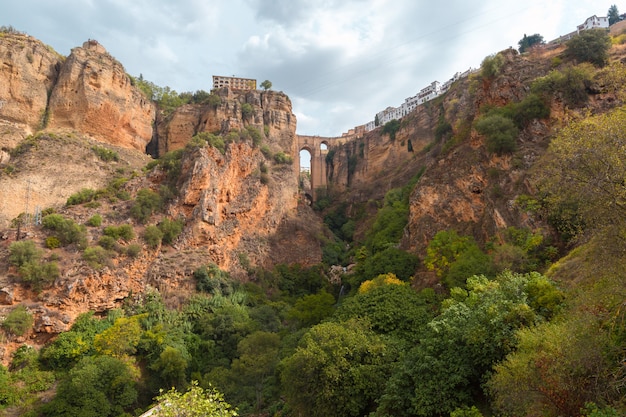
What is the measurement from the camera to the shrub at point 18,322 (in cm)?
2312

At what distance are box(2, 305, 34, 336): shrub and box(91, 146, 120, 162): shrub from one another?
1782 cm

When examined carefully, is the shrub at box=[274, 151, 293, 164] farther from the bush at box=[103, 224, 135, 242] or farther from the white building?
the white building

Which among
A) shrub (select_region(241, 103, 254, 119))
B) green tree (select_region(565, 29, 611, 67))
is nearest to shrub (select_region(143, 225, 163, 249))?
shrub (select_region(241, 103, 254, 119))

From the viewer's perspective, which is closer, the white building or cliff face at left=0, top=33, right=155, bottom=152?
cliff face at left=0, top=33, right=155, bottom=152

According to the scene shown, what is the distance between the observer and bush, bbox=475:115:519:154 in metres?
24.0

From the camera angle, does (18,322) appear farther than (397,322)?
Yes

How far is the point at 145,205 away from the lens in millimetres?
33531

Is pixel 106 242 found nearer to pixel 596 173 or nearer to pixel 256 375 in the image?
pixel 256 375

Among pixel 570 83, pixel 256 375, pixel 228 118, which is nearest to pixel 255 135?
pixel 228 118

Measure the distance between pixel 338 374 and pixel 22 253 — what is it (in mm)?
21522

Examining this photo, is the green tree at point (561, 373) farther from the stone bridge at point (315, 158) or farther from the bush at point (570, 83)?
the stone bridge at point (315, 158)

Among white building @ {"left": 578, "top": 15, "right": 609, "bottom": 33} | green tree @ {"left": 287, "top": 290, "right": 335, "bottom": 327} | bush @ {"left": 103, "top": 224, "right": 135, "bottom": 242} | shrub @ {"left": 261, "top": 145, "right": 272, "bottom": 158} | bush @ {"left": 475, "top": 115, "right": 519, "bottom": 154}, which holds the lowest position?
green tree @ {"left": 287, "top": 290, "right": 335, "bottom": 327}

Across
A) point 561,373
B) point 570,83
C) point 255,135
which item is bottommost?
point 561,373

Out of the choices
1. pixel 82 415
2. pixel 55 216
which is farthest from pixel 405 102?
pixel 82 415
